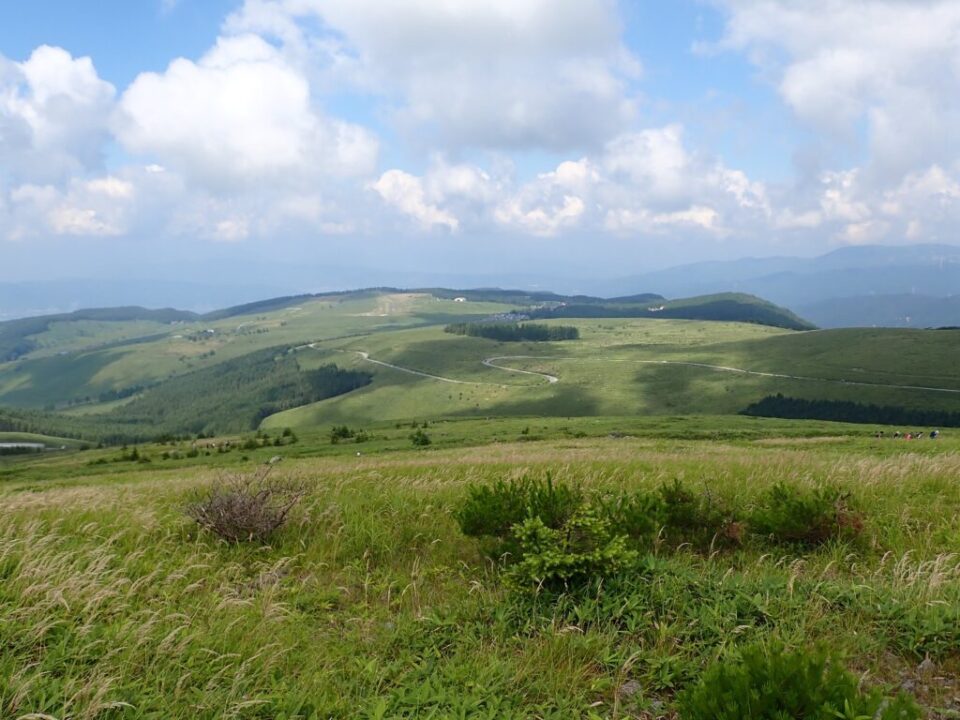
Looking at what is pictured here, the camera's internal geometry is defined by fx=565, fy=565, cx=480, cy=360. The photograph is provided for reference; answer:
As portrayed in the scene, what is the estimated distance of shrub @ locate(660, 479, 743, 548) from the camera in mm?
9039

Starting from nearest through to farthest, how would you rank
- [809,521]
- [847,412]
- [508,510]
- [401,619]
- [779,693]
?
[779,693] → [401,619] → [508,510] → [809,521] → [847,412]

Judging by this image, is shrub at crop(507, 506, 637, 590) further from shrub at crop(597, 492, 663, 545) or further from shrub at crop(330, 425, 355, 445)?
shrub at crop(330, 425, 355, 445)

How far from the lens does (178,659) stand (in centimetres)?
514

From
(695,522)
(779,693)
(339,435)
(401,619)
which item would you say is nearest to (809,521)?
(695,522)

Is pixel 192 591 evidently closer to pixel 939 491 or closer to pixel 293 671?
pixel 293 671

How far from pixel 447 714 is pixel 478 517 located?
4.04 m

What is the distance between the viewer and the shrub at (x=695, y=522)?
29.7 feet

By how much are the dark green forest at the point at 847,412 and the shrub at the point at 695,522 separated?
163515 millimetres

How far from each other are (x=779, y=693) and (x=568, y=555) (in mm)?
3090

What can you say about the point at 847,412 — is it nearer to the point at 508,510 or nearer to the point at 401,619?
the point at 508,510

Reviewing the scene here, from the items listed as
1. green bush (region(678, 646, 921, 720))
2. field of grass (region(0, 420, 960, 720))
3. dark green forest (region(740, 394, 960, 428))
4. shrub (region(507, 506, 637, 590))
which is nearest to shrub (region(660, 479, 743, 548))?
field of grass (region(0, 420, 960, 720))

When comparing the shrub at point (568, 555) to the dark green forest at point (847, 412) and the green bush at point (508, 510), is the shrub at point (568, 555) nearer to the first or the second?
the green bush at point (508, 510)

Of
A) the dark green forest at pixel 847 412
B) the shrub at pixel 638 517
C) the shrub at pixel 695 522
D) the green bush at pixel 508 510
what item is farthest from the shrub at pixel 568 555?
the dark green forest at pixel 847 412

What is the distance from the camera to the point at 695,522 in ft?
30.5
